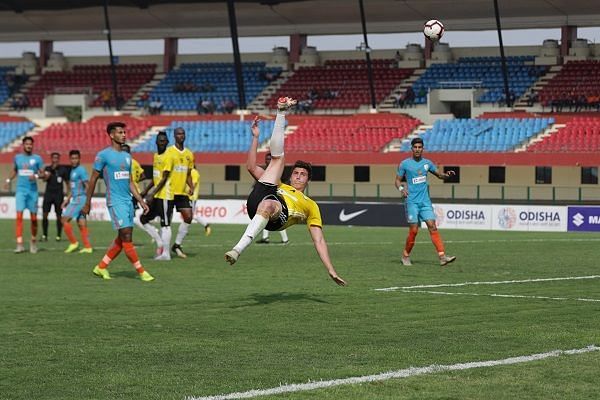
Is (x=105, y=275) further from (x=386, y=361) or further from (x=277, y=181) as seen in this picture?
(x=386, y=361)

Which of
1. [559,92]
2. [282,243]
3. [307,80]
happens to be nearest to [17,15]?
[307,80]

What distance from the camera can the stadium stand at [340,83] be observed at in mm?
63500

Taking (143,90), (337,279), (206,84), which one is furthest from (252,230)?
(143,90)

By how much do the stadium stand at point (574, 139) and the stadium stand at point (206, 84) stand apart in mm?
20447

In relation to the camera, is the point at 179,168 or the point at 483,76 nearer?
the point at 179,168

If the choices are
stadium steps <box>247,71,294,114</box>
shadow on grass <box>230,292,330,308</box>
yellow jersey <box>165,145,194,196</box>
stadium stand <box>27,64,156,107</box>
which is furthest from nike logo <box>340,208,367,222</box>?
stadium stand <box>27,64,156,107</box>

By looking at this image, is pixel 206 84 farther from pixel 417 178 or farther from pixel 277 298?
pixel 277 298

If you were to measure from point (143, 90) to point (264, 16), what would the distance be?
341 inches

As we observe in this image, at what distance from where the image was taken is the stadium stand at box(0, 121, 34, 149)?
2534 inches

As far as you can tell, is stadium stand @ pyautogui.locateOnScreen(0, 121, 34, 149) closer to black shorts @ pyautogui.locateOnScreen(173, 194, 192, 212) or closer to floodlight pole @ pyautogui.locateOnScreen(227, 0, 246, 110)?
floodlight pole @ pyautogui.locateOnScreen(227, 0, 246, 110)

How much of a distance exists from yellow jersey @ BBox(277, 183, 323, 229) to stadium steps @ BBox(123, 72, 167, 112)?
55.3 meters

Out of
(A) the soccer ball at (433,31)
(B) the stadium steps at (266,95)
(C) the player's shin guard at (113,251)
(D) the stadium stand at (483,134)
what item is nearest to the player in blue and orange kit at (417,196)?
(A) the soccer ball at (433,31)

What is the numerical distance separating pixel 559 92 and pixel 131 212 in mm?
43650

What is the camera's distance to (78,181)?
25.8 metres
